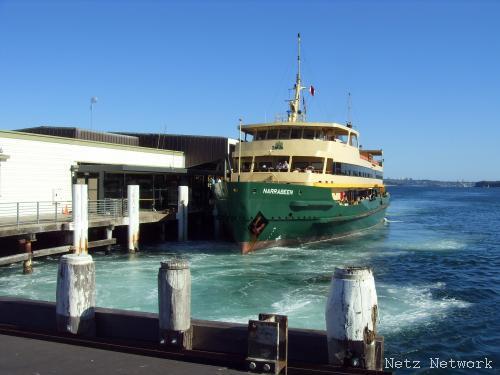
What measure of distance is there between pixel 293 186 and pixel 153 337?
15446 millimetres

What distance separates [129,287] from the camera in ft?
48.0

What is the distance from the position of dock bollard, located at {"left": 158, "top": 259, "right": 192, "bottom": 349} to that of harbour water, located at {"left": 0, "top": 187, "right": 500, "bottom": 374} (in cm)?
431

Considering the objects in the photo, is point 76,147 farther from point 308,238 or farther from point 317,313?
point 317,313

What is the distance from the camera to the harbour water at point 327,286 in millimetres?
10047

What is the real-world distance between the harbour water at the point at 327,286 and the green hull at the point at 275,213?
669 millimetres

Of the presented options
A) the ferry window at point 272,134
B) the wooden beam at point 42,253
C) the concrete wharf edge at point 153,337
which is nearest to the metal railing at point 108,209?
the wooden beam at point 42,253

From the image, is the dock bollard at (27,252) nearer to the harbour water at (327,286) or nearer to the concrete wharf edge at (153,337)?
the harbour water at (327,286)

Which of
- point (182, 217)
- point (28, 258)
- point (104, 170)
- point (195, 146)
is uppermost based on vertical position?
point (195, 146)

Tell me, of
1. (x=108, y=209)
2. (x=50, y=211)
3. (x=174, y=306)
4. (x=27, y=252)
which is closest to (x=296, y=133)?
(x=108, y=209)

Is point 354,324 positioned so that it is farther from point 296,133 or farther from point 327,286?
point 296,133

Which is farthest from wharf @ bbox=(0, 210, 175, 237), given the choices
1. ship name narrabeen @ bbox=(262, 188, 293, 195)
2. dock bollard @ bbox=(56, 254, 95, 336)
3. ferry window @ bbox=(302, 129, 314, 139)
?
dock bollard @ bbox=(56, 254, 95, 336)

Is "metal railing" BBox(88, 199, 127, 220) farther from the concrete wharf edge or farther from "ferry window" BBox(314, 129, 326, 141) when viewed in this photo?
the concrete wharf edge

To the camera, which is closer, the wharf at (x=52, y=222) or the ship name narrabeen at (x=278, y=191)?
the wharf at (x=52, y=222)

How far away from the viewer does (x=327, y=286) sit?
14.7 m
